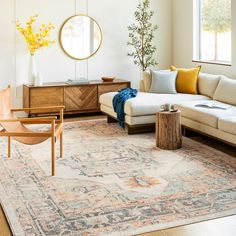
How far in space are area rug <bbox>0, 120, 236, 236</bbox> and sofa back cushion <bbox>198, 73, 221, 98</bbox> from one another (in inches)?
46.7

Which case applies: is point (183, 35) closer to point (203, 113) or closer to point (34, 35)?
point (34, 35)

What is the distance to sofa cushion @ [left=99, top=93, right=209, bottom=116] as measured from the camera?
5.89 m

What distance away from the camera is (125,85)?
761cm

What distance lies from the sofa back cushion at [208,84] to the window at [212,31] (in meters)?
0.69

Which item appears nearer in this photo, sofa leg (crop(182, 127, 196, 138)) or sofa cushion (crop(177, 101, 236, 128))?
sofa cushion (crop(177, 101, 236, 128))

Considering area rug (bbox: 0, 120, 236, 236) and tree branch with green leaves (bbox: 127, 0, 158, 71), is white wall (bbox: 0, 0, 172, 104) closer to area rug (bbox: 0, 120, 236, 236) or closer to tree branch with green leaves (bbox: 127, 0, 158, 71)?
tree branch with green leaves (bbox: 127, 0, 158, 71)

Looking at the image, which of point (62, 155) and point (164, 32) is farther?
point (164, 32)

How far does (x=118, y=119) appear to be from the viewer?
620 centimetres

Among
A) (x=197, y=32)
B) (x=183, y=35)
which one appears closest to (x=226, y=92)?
(x=197, y=32)

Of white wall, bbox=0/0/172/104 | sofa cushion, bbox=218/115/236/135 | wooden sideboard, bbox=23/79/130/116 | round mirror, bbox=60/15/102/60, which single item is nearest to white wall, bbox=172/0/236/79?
white wall, bbox=0/0/172/104

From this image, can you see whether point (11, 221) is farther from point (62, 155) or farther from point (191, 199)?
point (62, 155)

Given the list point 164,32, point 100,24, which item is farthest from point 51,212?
point 164,32

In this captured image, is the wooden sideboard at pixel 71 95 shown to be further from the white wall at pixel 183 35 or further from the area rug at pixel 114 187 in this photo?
the area rug at pixel 114 187

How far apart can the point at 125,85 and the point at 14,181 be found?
12.7ft
